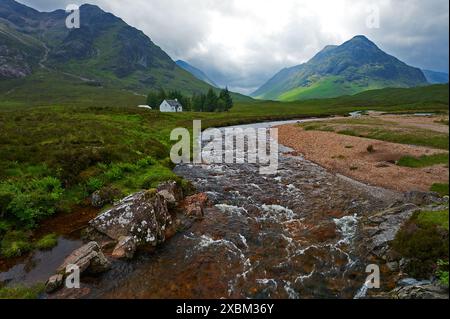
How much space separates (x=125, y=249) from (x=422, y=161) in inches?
1231

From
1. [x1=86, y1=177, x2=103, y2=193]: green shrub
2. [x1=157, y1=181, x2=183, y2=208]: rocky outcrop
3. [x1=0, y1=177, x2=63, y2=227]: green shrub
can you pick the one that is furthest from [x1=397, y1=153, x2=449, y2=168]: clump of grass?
[x1=0, y1=177, x2=63, y2=227]: green shrub

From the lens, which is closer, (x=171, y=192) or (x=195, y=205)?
(x=195, y=205)

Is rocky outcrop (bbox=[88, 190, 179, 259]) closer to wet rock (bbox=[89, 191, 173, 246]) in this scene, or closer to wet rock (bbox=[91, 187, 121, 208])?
wet rock (bbox=[89, 191, 173, 246])

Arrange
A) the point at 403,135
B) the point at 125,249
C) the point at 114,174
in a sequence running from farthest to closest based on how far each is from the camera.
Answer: the point at 403,135 < the point at 114,174 < the point at 125,249

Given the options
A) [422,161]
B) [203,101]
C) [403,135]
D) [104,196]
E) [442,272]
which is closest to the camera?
[442,272]

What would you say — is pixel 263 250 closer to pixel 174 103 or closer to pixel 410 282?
pixel 410 282

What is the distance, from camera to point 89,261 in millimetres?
13516

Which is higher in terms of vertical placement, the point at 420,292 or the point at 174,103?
the point at 174,103

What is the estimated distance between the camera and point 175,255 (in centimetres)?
1547

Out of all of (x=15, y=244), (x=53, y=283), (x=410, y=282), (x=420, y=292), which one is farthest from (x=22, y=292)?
(x=410, y=282)

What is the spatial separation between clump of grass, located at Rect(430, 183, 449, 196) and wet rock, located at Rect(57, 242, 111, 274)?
24.2 metres

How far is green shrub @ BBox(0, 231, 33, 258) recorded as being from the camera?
15055mm

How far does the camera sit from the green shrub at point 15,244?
1505cm
